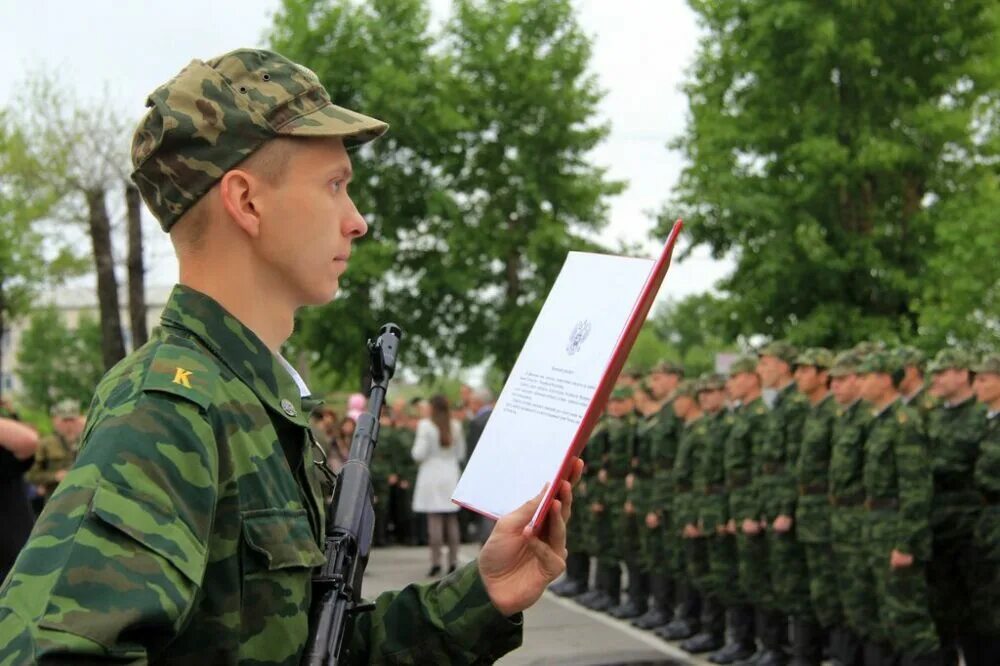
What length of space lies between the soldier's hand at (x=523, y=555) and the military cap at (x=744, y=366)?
8.32 m

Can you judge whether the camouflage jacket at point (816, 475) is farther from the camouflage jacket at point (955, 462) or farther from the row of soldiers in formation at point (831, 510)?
the camouflage jacket at point (955, 462)

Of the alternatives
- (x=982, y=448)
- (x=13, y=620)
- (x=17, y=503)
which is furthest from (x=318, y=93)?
(x=982, y=448)

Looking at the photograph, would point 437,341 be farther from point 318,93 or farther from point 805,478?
point 318,93

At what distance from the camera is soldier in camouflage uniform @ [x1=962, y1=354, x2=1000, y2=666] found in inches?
Answer: 328

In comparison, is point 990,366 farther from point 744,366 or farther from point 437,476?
point 437,476

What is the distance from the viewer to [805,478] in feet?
29.7

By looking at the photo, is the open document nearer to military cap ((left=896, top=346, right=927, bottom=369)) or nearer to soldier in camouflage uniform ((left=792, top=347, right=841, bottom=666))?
soldier in camouflage uniform ((left=792, top=347, right=841, bottom=666))

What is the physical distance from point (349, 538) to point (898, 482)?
6.80 metres

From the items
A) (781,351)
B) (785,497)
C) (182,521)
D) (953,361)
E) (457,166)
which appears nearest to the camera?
(182,521)

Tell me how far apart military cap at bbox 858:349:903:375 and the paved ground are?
2695 millimetres

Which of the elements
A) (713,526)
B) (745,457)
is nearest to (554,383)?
(745,457)

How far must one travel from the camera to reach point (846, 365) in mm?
8859

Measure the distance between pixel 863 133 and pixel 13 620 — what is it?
24758mm

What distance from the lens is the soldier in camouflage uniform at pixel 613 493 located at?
12.5m
